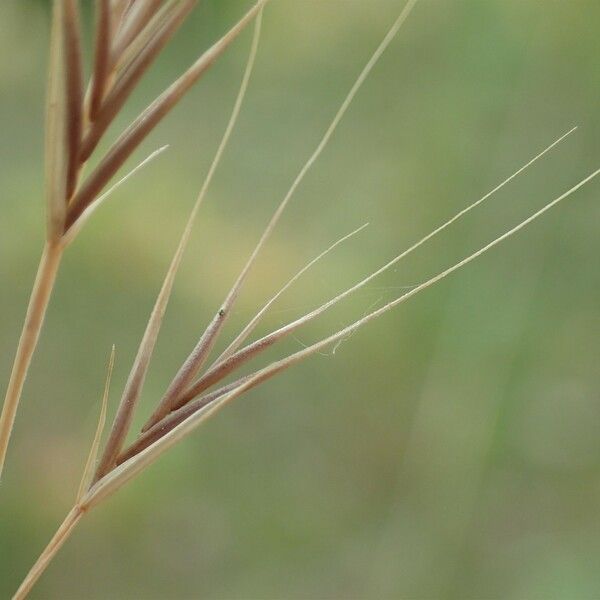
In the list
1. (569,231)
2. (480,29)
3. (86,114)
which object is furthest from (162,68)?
(86,114)

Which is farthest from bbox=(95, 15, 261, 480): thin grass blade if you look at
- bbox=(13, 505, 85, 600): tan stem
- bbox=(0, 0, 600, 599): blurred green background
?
bbox=(0, 0, 600, 599): blurred green background

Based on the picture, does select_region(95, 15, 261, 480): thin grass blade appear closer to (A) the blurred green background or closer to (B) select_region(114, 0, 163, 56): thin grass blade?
(B) select_region(114, 0, 163, 56): thin grass blade

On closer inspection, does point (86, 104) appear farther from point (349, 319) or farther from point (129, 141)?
point (349, 319)

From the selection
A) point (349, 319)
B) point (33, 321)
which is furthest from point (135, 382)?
point (349, 319)

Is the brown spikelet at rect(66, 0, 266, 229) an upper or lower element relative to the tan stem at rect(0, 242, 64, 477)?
upper

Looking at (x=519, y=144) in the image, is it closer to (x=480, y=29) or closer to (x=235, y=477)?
(x=480, y=29)

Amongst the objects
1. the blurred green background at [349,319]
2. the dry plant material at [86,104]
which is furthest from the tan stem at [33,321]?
the blurred green background at [349,319]

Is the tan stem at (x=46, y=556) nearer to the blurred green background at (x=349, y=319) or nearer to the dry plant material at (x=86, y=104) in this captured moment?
the dry plant material at (x=86, y=104)
